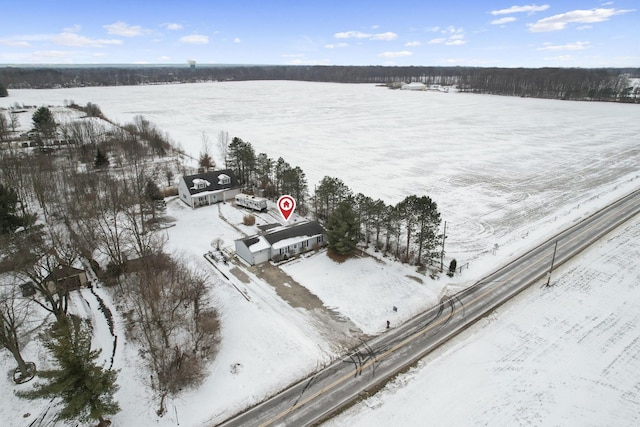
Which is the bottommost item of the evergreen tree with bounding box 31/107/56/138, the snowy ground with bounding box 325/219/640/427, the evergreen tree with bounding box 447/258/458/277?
the snowy ground with bounding box 325/219/640/427

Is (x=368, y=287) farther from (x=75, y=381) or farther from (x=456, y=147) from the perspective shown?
(x=456, y=147)

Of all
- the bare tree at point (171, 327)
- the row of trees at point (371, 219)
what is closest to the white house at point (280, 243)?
the row of trees at point (371, 219)

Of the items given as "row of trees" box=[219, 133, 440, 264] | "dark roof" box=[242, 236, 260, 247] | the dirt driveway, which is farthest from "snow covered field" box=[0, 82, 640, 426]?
"dark roof" box=[242, 236, 260, 247]

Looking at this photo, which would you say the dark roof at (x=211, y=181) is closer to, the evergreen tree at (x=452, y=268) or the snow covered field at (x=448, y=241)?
the snow covered field at (x=448, y=241)

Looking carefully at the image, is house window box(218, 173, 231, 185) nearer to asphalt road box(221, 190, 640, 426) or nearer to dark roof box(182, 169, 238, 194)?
dark roof box(182, 169, 238, 194)

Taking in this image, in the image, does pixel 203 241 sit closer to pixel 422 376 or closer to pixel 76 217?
pixel 76 217

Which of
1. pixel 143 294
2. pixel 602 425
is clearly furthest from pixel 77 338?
pixel 602 425

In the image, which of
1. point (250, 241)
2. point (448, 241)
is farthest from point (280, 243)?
point (448, 241)
